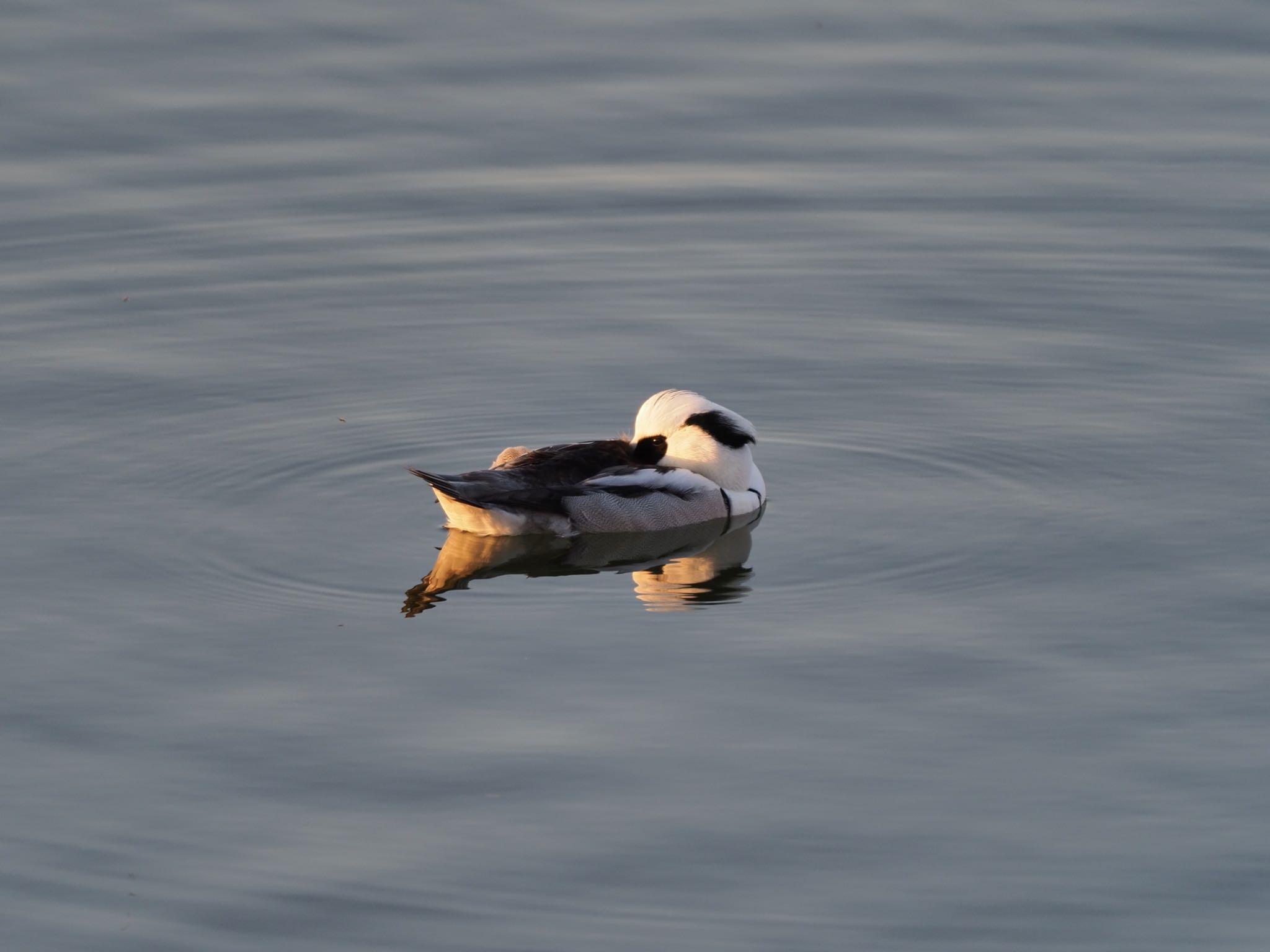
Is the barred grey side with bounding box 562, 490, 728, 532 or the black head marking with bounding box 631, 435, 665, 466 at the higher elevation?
the black head marking with bounding box 631, 435, 665, 466

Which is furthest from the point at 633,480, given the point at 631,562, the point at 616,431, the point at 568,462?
the point at 616,431

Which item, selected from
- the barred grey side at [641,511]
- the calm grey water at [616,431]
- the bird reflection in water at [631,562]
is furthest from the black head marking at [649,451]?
the calm grey water at [616,431]

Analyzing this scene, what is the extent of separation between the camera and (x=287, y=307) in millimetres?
16609

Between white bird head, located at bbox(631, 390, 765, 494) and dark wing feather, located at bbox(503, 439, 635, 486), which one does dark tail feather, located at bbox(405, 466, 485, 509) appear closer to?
dark wing feather, located at bbox(503, 439, 635, 486)

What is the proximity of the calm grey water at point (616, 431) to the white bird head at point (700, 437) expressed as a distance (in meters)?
0.44

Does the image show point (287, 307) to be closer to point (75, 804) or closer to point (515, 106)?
point (515, 106)

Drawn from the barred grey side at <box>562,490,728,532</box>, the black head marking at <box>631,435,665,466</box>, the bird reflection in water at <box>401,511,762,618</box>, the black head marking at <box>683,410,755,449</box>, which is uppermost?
the black head marking at <box>683,410,755,449</box>

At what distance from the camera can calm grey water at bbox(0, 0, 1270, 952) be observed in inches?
353

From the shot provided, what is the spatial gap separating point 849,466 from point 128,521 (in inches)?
173

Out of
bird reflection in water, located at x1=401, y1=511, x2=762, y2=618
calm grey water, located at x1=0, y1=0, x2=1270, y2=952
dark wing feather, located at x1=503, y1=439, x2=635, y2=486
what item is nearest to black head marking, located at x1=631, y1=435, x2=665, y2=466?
dark wing feather, located at x1=503, y1=439, x2=635, y2=486

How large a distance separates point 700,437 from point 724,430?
19 cm

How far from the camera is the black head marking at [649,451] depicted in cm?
1364

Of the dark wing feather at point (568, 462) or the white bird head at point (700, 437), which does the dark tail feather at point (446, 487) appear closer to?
the dark wing feather at point (568, 462)

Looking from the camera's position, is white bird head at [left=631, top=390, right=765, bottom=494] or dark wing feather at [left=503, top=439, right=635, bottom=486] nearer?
dark wing feather at [left=503, top=439, right=635, bottom=486]
